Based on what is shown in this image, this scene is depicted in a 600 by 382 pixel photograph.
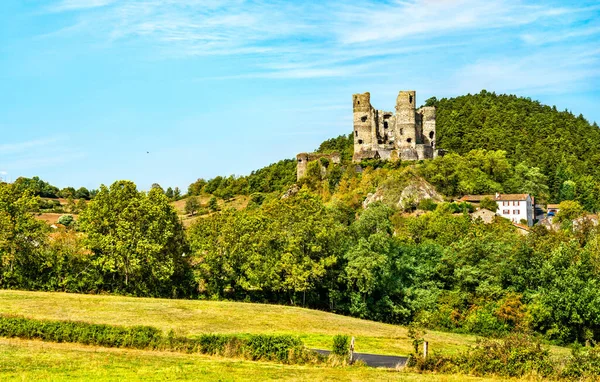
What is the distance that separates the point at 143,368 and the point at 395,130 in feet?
310

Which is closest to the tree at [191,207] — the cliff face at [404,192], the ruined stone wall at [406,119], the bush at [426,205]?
the ruined stone wall at [406,119]

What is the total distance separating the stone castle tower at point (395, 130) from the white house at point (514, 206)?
15.2 meters

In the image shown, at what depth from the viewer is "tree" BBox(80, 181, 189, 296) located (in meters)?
55.8

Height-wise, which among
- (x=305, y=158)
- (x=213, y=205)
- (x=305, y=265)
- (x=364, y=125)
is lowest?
(x=305, y=265)

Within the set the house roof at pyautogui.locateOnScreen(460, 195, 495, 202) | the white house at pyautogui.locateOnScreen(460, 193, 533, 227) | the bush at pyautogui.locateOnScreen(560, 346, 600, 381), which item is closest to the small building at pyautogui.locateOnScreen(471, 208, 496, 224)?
the white house at pyautogui.locateOnScreen(460, 193, 533, 227)

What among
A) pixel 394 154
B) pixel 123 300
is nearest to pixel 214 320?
pixel 123 300

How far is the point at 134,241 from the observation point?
56375 millimetres

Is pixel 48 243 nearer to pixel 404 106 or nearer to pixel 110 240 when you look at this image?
pixel 110 240

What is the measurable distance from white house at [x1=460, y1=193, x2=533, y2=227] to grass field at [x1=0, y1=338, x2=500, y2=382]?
3038 inches

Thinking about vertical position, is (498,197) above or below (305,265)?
above

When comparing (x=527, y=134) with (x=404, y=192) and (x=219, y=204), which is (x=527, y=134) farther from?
(x=219, y=204)

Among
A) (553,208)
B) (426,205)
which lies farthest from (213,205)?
(553,208)

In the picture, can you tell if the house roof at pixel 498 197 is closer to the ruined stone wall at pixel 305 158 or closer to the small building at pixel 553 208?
the small building at pixel 553 208

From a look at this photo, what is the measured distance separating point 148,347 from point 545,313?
117ft
